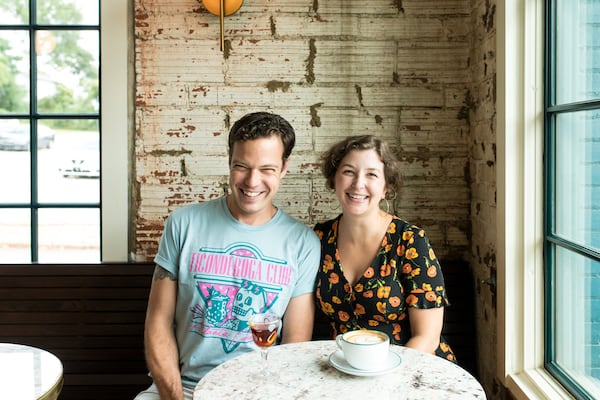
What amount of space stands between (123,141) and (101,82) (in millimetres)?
268

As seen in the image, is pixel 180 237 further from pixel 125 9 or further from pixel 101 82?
pixel 125 9

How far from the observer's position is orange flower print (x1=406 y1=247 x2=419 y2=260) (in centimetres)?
185

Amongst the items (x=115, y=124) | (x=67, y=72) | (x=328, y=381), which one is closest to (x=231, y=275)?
(x=328, y=381)

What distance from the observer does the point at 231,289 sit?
179 centimetres

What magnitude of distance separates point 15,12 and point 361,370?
223 cm

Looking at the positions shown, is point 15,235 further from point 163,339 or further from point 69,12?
point 163,339

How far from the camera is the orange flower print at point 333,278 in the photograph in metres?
1.91

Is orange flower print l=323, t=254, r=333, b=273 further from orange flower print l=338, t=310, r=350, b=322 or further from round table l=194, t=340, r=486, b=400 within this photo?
round table l=194, t=340, r=486, b=400

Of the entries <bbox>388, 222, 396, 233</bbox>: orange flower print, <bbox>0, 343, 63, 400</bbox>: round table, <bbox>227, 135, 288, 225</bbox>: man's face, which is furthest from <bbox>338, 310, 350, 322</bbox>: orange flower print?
<bbox>0, 343, 63, 400</bbox>: round table

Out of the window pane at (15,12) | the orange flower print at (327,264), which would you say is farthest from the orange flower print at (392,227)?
the window pane at (15,12)

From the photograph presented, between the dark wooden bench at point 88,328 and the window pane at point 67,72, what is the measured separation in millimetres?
760

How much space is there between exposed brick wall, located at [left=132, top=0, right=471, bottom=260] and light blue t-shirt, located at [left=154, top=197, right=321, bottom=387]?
0.60 meters

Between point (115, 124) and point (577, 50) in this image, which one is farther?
point (115, 124)

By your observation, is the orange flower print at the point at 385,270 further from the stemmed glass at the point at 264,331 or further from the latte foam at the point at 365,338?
the stemmed glass at the point at 264,331
